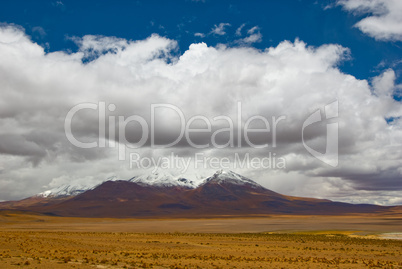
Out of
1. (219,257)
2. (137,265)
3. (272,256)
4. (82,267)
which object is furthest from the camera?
(272,256)

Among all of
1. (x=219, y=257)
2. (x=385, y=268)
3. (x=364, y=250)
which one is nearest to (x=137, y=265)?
(x=219, y=257)

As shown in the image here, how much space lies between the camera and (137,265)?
30.3 meters

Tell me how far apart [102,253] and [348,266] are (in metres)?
22.6

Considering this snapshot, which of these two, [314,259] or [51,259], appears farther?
[314,259]

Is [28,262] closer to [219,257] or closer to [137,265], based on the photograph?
[137,265]

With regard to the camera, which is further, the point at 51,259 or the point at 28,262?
the point at 51,259

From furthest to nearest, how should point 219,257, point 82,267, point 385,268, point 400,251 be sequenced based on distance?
point 400,251 → point 219,257 → point 385,268 → point 82,267

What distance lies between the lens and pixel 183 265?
103ft

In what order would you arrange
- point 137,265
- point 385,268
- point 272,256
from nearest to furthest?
point 137,265 → point 385,268 → point 272,256

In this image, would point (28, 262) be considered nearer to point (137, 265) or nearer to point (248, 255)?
point (137, 265)

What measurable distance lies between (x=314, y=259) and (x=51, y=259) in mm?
24117

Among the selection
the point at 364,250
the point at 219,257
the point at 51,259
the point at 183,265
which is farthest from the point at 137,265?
the point at 364,250

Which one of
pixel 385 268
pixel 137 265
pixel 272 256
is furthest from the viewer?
pixel 272 256

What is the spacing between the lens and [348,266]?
1342 inches
